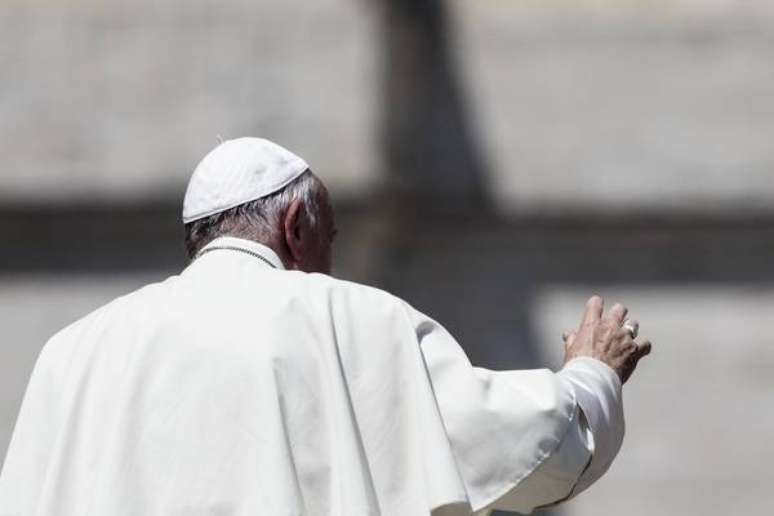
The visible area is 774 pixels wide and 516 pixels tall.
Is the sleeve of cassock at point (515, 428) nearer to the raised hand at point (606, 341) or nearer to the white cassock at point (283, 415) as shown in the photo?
the white cassock at point (283, 415)

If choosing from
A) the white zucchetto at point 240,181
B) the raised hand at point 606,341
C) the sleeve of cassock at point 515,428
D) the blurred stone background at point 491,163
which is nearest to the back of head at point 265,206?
the white zucchetto at point 240,181

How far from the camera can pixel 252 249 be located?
11.9 ft

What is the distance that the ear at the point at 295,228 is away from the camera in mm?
3650

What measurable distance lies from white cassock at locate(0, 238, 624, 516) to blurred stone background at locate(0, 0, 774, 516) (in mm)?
3485

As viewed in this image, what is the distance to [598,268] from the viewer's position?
731cm

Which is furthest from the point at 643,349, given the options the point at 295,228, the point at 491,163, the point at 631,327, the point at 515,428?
the point at 491,163

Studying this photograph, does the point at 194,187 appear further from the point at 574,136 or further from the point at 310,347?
the point at 574,136

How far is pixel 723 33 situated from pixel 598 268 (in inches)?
31.1

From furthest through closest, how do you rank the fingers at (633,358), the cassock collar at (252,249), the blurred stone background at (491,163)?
the blurred stone background at (491,163) → the fingers at (633,358) → the cassock collar at (252,249)

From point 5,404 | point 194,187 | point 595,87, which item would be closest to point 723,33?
point 595,87

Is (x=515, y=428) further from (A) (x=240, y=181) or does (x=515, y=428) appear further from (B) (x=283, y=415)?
(A) (x=240, y=181)

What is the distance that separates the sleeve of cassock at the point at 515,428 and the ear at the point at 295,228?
0.70 ft

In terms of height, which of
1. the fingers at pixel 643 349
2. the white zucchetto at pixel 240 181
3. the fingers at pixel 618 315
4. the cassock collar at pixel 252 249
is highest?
the white zucchetto at pixel 240 181

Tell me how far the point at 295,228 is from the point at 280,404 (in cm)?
33
